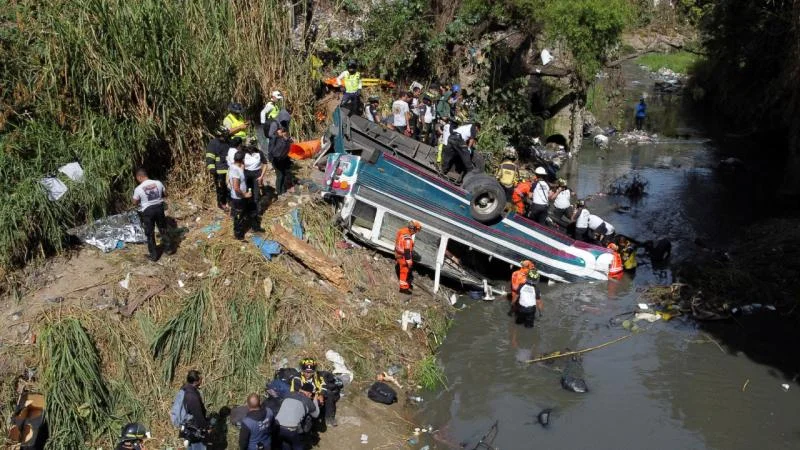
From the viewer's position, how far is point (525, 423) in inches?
356

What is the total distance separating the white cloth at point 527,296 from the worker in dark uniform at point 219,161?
5.15 m

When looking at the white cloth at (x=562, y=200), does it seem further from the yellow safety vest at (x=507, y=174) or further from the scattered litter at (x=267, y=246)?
the scattered litter at (x=267, y=246)

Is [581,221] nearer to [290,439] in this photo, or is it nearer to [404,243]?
[404,243]

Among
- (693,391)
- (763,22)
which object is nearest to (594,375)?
(693,391)

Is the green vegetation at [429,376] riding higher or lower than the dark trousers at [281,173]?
lower

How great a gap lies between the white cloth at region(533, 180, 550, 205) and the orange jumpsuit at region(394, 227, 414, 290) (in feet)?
9.62

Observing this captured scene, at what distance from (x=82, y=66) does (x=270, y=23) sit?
4473 mm

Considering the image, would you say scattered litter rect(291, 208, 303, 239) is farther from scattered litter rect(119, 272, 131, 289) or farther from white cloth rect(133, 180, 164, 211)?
scattered litter rect(119, 272, 131, 289)

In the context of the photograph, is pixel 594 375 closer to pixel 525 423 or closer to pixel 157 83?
pixel 525 423

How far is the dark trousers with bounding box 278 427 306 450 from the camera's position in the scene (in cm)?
759

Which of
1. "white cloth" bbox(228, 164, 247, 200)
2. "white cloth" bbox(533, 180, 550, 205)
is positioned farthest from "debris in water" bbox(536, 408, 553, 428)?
"white cloth" bbox(228, 164, 247, 200)

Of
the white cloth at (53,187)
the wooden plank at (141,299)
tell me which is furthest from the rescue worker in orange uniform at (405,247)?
the white cloth at (53,187)

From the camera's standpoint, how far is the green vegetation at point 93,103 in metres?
9.79

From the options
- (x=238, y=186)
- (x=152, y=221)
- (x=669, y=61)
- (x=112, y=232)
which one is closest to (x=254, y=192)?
(x=238, y=186)
